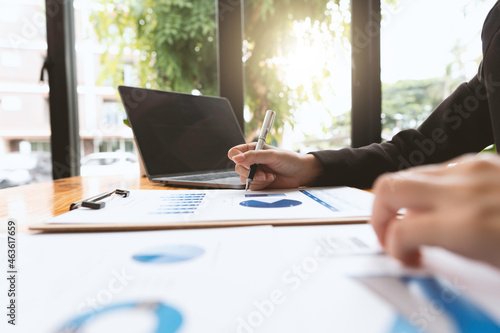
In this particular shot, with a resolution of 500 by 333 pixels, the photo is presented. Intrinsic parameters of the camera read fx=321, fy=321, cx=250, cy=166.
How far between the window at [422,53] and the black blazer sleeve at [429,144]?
2.98ft

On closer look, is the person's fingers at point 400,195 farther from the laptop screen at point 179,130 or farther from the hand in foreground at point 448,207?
the laptop screen at point 179,130

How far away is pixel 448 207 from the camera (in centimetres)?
25

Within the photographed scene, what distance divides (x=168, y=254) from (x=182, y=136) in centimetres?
71

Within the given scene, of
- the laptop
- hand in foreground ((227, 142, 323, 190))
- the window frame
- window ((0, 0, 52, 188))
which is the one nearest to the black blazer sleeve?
hand in foreground ((227, 142, 323, 190))

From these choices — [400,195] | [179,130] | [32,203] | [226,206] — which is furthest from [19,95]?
[400,195]

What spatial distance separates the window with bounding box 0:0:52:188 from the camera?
5.04 ft

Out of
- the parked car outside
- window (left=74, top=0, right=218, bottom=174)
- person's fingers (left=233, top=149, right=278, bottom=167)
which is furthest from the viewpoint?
window (left=74, top=0, right=218, bottom=174)

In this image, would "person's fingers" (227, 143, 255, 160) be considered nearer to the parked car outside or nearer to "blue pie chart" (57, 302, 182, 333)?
"blue pie chart" (57, 302, 182, 333)

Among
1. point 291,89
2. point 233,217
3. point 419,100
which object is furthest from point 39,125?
point 419,100

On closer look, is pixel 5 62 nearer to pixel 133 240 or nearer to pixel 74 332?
pixel 133 240

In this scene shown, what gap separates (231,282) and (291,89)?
1.80 m

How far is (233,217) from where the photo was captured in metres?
0.46

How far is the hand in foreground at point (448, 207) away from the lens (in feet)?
0.76

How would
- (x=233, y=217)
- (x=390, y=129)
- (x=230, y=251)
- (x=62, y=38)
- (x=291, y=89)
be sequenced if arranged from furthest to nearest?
(x=291, y=89), (x=390, y=129), (x=62, y=38), (x=233, y=217), (x=230, y=251)
